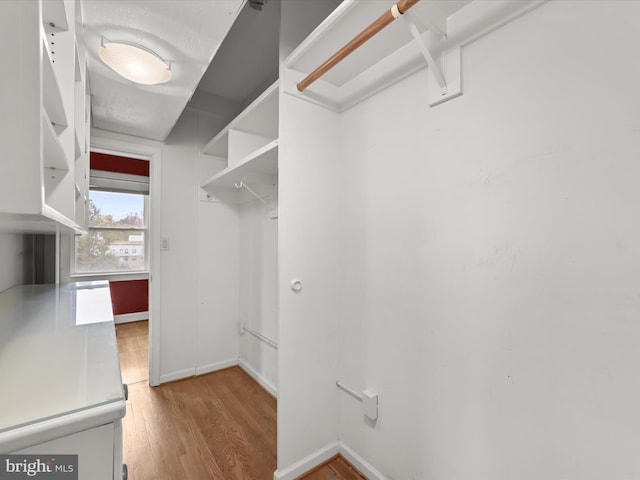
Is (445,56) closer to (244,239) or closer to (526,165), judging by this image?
(526,165)

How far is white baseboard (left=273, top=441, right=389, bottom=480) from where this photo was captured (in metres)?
1.47

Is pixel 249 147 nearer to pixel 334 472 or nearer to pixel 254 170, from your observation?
pixel 254 170

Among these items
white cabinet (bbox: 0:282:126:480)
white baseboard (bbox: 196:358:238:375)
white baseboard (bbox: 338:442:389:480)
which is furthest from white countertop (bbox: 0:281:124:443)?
white baseboard (bbox: 196:358:238:375)

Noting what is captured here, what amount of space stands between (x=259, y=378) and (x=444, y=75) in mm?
2614

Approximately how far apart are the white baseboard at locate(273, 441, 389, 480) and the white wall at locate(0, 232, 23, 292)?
6.53 feet

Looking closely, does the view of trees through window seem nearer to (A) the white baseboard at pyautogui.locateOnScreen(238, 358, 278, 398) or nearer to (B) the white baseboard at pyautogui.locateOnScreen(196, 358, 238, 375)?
(B) the white baseboard at pyautogui.locateOnScreen(196, 358, 238, 375)

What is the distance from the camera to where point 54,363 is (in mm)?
739

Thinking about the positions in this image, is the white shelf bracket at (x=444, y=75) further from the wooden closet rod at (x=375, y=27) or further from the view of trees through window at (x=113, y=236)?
the view of trees through window at (x=113, y=236)

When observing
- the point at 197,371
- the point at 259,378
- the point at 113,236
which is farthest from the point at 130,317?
the point at 259,378

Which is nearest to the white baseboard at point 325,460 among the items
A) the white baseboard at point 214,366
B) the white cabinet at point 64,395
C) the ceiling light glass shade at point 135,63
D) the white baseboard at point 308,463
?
the white baseboard at point 308,463

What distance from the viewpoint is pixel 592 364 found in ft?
2.65

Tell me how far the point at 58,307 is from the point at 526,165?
2.11 meters
